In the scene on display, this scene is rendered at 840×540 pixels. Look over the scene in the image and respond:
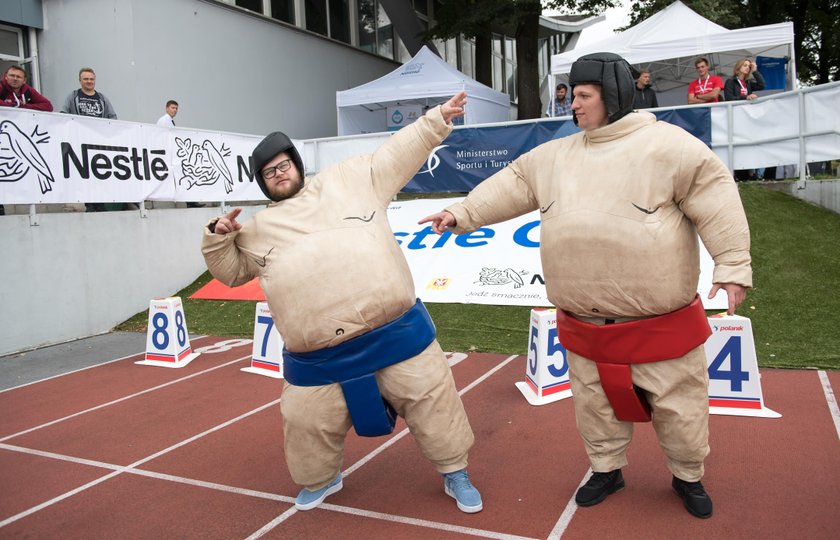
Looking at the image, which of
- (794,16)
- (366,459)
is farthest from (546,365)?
(794,16)

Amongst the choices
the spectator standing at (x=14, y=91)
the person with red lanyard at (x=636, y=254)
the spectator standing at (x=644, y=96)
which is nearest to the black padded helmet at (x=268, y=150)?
the person with red lanyard at (x=636, y=254)

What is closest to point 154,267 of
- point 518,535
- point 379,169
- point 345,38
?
point 379,169

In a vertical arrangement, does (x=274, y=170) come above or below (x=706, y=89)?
below

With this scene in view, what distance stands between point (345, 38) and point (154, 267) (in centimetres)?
1180

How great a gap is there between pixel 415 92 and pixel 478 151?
15.5ft

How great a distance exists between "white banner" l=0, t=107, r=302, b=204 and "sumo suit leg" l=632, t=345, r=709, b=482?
7.75 m

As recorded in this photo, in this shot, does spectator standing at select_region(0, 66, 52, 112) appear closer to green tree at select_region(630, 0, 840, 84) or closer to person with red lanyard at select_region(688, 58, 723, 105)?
person with red lanyard at select_region(688, 58, 723, 105)

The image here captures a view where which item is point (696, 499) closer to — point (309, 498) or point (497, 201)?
point (497, 201)

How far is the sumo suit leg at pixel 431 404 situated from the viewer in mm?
3375

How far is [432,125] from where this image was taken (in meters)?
3.47

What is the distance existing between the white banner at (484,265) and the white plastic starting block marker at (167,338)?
2.68 m

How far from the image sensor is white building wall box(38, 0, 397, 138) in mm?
12891

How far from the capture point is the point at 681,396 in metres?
3.17

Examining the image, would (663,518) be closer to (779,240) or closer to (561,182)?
(561,182)
